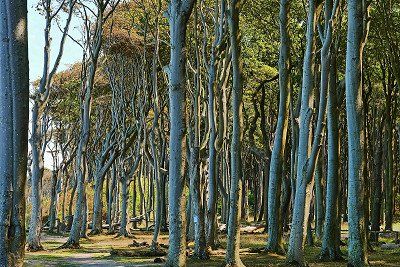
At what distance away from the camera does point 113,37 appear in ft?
105

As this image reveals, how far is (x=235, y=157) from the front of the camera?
14734mm

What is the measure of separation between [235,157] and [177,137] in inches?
139

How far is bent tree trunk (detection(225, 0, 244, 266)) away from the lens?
1418 centimetres

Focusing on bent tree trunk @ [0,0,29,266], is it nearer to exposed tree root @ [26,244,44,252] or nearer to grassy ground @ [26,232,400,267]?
grassy ground @ [26,232,400,267]

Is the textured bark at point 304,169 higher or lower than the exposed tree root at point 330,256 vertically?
higher

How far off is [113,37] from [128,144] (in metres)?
5.66

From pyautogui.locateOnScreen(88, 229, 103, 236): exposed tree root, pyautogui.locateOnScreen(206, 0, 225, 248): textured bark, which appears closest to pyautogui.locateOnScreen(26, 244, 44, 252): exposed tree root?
pyautogui.locateOnScreen(206, 0, 225, 248): textured bark

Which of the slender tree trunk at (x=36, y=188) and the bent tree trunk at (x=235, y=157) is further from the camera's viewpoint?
the slender tree trunk at (x=36, y=188)

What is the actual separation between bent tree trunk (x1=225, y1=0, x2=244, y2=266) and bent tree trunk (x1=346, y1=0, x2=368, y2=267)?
273 cm

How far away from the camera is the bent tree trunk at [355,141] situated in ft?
41.5

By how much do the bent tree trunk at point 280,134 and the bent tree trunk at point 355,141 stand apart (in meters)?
4.16

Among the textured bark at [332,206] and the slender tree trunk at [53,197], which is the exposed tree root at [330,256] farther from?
the slender tree trunk at [53,197]

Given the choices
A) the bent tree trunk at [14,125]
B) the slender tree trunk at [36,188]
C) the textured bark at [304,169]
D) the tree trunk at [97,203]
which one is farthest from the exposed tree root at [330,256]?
the tree trunk at [97,203]

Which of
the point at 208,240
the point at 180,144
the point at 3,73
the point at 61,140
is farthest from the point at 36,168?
the point at 61,140
